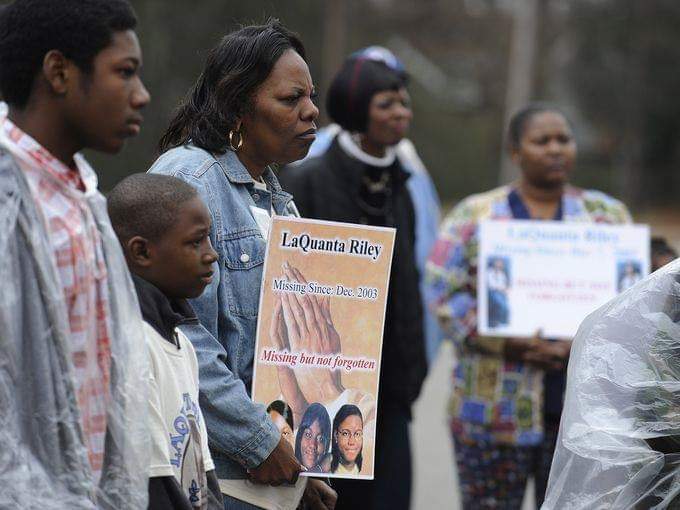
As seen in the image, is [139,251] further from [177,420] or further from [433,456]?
[433,456]

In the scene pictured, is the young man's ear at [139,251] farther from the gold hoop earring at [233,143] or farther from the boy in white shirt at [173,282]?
the gold hoop earring at [233,143]

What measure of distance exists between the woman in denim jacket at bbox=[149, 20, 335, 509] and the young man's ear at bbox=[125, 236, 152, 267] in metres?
0.27

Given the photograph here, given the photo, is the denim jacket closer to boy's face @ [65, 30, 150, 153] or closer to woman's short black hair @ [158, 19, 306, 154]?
woman's short black hair @ [158, 19, 306, 154]

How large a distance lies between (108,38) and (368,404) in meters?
1.22

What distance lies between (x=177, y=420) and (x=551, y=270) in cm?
276

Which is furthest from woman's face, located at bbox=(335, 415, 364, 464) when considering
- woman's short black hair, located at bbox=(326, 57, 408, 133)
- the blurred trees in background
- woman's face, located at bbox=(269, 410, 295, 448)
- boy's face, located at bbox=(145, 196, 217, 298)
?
the blurred trees in background

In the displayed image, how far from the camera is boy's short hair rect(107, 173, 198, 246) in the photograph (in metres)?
2.75

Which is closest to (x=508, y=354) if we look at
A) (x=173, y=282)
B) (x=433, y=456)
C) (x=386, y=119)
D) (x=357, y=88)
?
(x=386, y=119)

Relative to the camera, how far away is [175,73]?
1831 cm

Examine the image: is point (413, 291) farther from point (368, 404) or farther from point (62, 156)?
point (62, 156)

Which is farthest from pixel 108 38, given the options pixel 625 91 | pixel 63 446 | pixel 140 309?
pixel 625 91

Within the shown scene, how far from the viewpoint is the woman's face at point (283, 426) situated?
123 inches

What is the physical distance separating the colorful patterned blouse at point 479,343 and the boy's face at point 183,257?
8.49ft

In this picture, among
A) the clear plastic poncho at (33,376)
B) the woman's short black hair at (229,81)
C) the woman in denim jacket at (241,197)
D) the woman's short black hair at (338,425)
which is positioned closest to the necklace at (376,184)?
the woman in denim jacket at (241,197)
